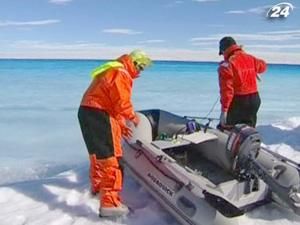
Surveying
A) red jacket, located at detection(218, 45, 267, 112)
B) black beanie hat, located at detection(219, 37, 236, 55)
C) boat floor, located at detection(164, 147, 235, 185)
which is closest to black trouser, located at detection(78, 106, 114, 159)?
boat floor, located at detection(164, 147, 235, 185)

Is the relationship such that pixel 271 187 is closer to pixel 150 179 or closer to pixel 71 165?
pixel 150 179

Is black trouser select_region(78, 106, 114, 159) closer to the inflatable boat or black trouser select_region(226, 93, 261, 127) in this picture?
the inflatable boat

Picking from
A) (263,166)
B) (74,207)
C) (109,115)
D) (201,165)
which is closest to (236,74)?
(201,165)

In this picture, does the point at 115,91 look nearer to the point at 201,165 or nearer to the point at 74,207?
the point at 74,207

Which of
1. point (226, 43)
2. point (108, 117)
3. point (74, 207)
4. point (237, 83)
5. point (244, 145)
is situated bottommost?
point (74, 207)

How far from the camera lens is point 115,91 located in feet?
9.19

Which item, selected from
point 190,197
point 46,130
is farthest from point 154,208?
point 46,130

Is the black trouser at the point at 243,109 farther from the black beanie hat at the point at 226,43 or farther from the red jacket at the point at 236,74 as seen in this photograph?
the black beanie hat at the point at 226,43

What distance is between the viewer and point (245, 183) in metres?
2.93

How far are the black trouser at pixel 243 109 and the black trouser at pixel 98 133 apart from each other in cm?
136

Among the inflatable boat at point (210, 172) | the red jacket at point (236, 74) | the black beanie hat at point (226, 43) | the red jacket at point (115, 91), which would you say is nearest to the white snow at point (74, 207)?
the inflatable boat at point (210, 172)

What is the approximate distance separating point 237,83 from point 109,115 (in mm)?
1299

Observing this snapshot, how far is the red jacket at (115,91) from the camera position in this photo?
280 cm

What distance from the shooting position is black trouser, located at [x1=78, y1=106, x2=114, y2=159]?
9.43 ft
